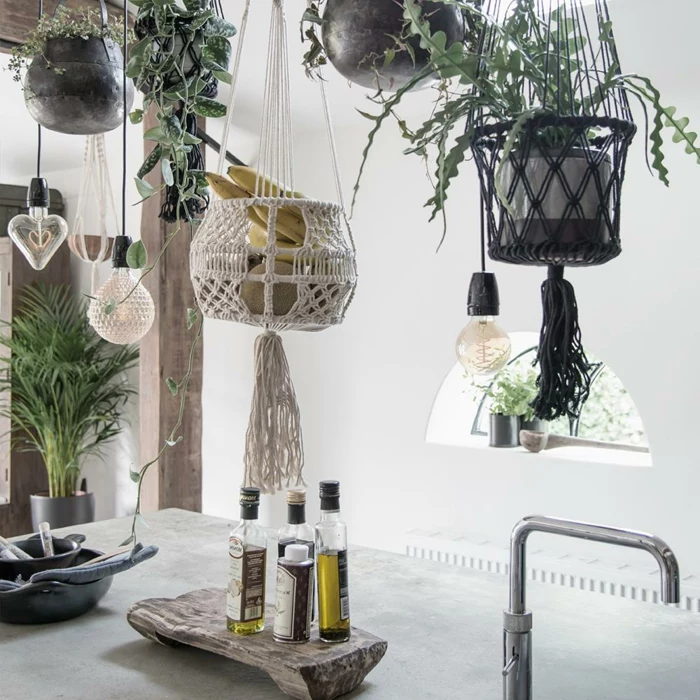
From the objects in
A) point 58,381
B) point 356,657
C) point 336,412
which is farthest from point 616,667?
point 58,381

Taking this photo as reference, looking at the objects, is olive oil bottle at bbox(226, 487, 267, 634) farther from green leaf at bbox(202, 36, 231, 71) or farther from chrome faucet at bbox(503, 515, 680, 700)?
green leaf at bbox(202, 36, 231, 71)

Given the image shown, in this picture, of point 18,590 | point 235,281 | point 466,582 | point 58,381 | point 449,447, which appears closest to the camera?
point 235,281

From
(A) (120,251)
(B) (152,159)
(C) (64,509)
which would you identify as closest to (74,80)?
(B) (152,159)

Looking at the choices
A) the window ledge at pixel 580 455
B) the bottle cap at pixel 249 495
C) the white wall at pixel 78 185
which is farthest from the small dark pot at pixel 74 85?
the white wall at pixel 78 185

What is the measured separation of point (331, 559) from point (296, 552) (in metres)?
0.05

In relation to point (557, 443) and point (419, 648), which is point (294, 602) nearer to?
point (419, 648)

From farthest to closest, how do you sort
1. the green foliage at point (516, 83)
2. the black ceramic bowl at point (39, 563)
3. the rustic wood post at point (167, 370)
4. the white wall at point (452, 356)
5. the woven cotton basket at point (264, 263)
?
the rustic wood post at point (167, 370) < the white wall at point (452, 356) < the black ceramic bowl at point (39, 563) < the woven cotton basket at point (264, 263) < the green foliage at point (516, 83)

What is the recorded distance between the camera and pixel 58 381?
5.08 m

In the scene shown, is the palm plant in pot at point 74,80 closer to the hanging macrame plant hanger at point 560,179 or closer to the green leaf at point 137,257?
the green leaf at point 137,257

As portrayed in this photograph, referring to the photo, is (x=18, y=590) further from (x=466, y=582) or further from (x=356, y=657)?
(x=466, y=582)

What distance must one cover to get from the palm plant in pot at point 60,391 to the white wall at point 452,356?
2.52ft

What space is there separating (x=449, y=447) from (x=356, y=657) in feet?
8.25

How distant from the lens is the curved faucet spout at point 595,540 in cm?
112

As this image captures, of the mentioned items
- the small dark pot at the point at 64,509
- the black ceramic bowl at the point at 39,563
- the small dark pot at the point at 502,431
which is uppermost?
the small dark pot at the point at 502,431
